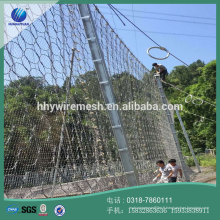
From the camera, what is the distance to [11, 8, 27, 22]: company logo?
1910 mm

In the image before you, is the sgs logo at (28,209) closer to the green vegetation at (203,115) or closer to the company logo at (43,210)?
the company logo at (43,210)

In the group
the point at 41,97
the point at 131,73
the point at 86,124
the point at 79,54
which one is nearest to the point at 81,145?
the point at 86,124

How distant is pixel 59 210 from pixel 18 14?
129 centimetres

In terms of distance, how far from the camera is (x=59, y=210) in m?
1.70

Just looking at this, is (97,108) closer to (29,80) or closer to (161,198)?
(29,80)

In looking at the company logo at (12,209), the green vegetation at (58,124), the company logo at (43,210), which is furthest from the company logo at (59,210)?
the green vegetation at (58,124)

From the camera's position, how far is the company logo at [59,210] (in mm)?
1697

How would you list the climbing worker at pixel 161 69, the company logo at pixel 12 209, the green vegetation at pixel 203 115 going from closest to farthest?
1. the company logo at pixel 12 209
2. the climbing worker at pixel 161 69
3. the green vegetation at pixel 203 115

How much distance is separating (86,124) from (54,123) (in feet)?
0.88

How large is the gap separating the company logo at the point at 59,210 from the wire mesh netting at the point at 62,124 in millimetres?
366

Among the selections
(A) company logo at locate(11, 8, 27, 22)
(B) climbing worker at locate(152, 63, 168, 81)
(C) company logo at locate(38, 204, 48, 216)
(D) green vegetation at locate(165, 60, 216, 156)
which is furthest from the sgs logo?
(D) green vegetation at locate(165, 60, 216, 156)

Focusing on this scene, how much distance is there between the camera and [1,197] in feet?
5.53

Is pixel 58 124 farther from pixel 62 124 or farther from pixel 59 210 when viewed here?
pixel 59 210

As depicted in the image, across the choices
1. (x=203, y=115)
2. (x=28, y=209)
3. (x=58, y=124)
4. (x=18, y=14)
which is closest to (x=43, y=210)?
(x=28, y=209)
